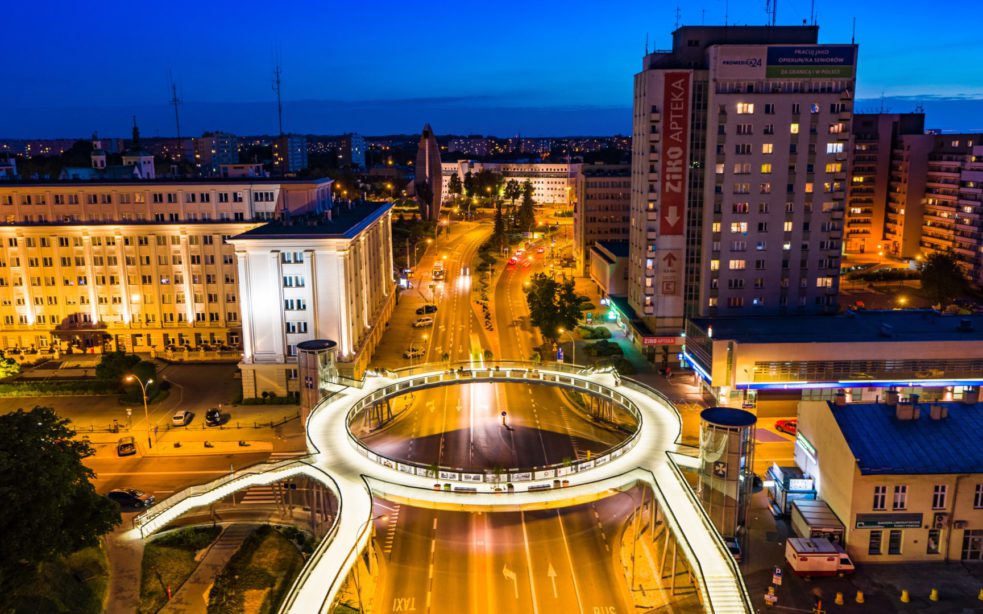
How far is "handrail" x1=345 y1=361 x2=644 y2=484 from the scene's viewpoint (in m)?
44.1

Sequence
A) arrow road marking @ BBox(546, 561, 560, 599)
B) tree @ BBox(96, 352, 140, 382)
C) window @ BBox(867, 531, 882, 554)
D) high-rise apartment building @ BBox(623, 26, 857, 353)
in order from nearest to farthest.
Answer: arrow road marking @ BBox(546, 561, 560, 599) → window @ BBox(867, 531, 882, 554) → tree @ BBox(96, 352, 140, 382) → high-rise apartment building @ BBox(623, 26, 857, 353)

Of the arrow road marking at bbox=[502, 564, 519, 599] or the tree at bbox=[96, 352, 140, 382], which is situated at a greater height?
the tree at bbox=[96, 352, 140, 382]

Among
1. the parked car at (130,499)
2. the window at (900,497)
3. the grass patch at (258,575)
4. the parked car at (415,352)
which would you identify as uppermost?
the window at (900,497)

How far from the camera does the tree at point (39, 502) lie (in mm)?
34938

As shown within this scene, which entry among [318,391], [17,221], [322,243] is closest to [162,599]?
[318,391]

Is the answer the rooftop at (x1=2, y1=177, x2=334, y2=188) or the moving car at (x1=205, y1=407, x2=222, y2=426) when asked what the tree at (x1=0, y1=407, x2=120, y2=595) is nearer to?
the moving car at (x1=205, y1=407, x2=222, y2=426)

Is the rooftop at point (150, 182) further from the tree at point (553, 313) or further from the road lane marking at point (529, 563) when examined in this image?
the road lane marking at point (529, 563)

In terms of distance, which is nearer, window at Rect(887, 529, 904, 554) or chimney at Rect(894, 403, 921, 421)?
window at Rect(887, 529, 904, 554)

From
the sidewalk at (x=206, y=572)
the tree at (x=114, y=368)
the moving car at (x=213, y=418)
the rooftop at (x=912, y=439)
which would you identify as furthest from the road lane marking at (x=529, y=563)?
the tree at (x=114, y=368)

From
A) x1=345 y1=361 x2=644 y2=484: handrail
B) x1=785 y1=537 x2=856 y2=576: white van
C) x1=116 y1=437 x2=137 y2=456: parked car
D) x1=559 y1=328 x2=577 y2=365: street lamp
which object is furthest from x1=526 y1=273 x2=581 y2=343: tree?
x1=785 y1=537 x2=856 y2=576: white van

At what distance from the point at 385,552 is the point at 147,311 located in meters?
58.3

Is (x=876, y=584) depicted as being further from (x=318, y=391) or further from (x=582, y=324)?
(x=582, y=324)

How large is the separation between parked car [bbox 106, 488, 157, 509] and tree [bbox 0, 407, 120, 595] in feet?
43.6

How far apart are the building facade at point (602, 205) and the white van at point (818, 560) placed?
92.9 metres
